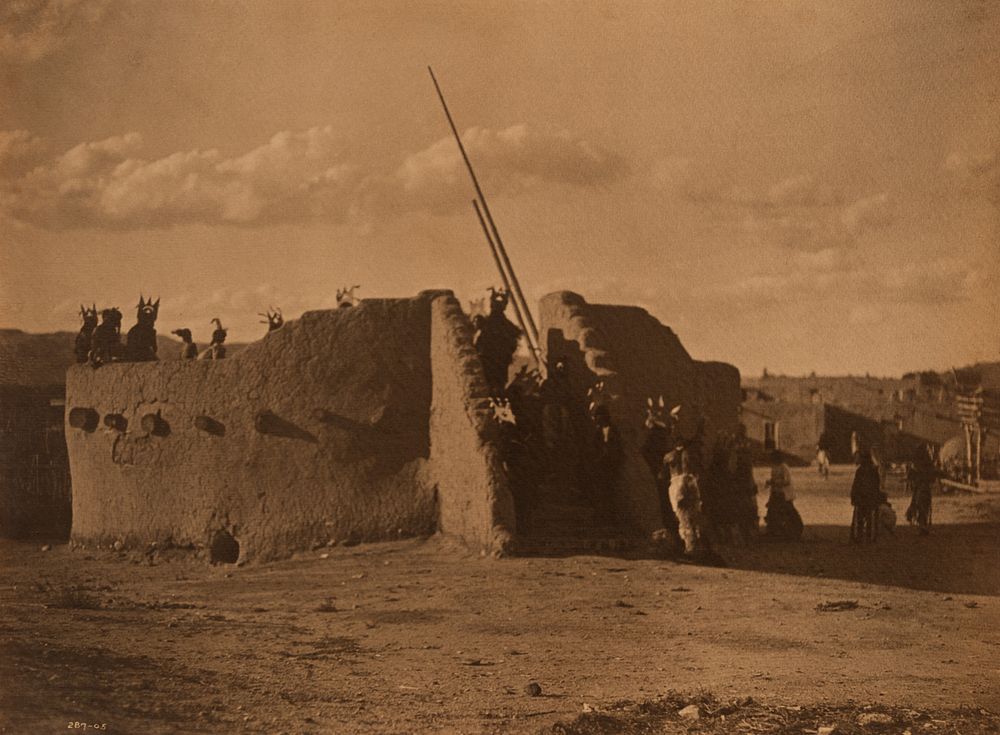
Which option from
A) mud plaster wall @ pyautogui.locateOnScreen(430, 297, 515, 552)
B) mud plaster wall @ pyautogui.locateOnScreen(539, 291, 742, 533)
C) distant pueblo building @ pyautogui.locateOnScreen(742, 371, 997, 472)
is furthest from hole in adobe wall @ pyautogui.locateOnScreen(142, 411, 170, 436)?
distant pueblo building @ pyautogui.locateOnScreen(742, 371, 997, 472)

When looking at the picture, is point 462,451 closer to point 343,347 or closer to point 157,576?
point 343,347

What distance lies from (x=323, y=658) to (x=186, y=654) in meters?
0.91

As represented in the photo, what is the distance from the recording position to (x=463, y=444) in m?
11.5

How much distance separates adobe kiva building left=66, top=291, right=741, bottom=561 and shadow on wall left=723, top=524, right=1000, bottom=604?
4.84 feet

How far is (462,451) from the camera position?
11.6 m

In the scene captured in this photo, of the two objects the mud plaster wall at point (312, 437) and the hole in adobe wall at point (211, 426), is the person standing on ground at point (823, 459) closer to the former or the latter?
the mud plaster wall at point (312, 437)

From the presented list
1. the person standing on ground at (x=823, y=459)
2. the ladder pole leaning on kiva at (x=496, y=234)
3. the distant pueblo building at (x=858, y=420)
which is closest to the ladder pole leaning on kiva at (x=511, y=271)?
the ladder pole leaning on kiva at (x=496, y=234)

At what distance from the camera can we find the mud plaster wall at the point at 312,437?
40.7 feet

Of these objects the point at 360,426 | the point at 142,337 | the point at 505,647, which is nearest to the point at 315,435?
the point at 360,426

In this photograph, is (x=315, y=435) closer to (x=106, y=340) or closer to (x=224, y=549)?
(x=224, y=549)

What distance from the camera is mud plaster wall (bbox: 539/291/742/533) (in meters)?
12.9

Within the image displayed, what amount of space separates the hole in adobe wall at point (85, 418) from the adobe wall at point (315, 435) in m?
1.63

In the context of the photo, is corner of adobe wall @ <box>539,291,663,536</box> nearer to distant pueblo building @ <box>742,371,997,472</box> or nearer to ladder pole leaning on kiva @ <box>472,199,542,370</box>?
ladder pole leaning on kiva @ <box>472,199,542,370</box>

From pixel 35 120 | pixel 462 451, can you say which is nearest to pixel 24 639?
pixel 35 120
